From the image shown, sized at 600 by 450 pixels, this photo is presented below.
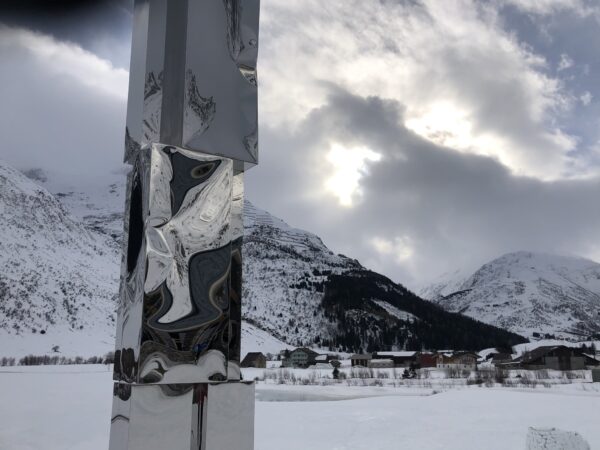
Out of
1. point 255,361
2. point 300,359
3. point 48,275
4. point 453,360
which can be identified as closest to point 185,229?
point 255,361

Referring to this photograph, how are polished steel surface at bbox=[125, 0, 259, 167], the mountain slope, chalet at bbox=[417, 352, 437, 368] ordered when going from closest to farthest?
polished steel surface at bbox=[125, 0, 259, 167] < the mountain slope < chalet at bbox=[417, 352, 437, 368]

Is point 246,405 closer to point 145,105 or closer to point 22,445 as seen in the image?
point 145,105

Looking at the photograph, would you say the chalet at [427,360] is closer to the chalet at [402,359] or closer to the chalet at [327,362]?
the chalet at [402,359]

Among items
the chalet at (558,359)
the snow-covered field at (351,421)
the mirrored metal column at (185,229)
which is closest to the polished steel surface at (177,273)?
the mirrored metal column at (185,229)

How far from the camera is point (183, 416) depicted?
1.87m

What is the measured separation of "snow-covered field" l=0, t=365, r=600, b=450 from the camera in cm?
975

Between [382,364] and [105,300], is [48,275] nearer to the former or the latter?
[105,300]

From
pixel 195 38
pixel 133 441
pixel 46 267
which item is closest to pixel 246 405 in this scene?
pixel 133 441

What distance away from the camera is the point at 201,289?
1974 millimetres

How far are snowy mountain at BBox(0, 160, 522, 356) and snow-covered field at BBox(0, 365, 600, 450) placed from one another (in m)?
26.3

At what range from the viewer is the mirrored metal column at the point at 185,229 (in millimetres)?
1851

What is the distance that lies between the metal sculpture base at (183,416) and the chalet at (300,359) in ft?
284

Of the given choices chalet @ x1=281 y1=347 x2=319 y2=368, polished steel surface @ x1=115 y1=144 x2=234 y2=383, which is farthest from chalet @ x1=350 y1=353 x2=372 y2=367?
polished steel surface @ x1=115 y1=144 x2=234 y2=383

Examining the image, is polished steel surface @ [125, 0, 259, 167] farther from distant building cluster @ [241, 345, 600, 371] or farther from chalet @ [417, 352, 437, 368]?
chalet @ [417, 352, 437, 368]
